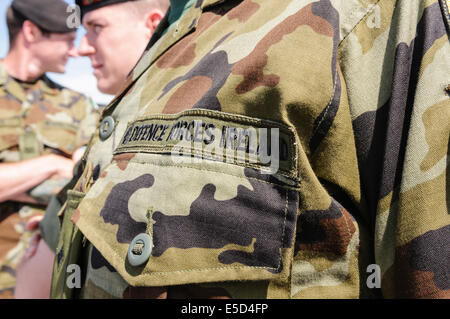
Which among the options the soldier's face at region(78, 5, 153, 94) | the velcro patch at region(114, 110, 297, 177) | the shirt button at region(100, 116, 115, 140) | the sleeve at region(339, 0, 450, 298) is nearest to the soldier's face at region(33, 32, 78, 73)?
the soldier's face at region(78, 5, 153, 94)

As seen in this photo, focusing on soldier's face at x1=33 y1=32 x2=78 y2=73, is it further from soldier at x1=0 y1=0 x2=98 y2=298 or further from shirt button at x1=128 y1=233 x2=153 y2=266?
shirt button at x1=128 y1=233 x2=153 y2=266

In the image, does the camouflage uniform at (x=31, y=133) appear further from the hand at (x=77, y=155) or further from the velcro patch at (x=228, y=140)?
the velcro patch at (x=228, y=140)

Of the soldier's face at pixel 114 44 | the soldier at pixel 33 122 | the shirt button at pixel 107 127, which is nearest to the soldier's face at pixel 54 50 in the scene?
the soldier at pixel 33 122

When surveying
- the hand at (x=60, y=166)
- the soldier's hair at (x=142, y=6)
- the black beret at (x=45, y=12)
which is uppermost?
the black beret at (x=45, y=12)

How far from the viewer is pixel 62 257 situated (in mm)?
1044

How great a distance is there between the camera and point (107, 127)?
1.08m

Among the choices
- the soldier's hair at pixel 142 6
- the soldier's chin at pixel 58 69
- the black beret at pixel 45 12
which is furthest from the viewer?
the soldier's chin at pixel 58 69

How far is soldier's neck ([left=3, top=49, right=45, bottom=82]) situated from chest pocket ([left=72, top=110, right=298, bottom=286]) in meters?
3.14

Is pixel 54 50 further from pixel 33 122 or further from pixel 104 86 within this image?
pixel 104 86

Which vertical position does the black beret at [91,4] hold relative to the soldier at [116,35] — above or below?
above

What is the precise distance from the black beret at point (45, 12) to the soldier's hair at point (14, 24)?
0.04m

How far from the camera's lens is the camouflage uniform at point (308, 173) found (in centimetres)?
67

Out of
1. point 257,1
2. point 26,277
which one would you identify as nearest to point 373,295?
point 257,1
